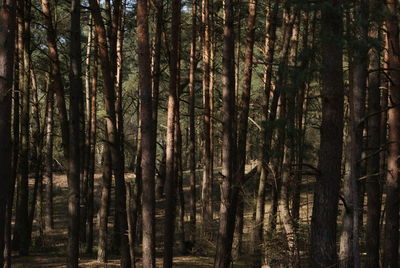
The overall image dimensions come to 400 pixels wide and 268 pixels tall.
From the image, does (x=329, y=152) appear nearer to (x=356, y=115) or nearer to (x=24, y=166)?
(x=356, y=115)

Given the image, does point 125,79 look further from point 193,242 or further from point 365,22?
point 365,22

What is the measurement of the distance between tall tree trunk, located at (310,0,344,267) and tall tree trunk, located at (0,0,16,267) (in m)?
4.58

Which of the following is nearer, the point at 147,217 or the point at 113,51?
the point at 147,217

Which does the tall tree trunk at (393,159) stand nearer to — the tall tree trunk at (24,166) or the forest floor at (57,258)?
the forest floor at (57,258)

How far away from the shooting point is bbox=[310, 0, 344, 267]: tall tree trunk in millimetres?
7887

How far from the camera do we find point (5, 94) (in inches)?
289

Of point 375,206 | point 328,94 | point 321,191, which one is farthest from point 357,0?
point 375,206

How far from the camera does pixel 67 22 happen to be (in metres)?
23.7

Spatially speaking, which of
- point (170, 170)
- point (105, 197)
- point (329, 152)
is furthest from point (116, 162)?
point (329, 152)

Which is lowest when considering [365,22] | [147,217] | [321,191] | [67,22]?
[147,217]

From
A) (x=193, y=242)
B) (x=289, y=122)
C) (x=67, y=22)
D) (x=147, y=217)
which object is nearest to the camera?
(x=289, y=122)

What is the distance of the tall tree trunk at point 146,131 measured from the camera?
31.5ft

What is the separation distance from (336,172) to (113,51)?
24.2ft

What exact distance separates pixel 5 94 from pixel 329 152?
15.8 ft
